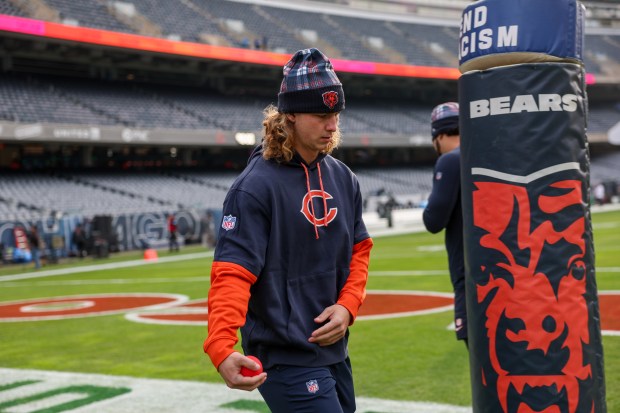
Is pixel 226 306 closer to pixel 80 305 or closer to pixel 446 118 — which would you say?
pixel 446 118

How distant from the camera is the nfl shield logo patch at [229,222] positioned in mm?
3031

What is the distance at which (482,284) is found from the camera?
3156mm

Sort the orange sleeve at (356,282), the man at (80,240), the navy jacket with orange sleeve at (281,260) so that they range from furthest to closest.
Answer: the man at (80,240)
the orange sleeve at (356,282)
the navy jacket with orange sleeve at (281,260)

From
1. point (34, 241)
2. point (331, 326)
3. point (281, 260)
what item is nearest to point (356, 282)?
point (331, 326)

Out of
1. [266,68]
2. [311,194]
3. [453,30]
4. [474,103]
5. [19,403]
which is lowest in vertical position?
[19,403]

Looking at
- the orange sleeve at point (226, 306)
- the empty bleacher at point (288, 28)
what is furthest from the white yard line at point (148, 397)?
the empty bleacher at point (288, 28)

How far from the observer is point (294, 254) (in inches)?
121

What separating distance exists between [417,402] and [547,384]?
2.87 meters

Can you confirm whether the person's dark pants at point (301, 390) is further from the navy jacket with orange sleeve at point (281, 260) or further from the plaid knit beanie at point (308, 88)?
the plaid knit beanie at point (308, 88)

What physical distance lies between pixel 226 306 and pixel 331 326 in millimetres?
449

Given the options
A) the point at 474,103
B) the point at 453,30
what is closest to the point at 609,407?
the point at 474,103

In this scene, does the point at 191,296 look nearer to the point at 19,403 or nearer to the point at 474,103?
the point at 19,403

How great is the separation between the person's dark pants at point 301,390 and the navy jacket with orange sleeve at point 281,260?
40 millimetres

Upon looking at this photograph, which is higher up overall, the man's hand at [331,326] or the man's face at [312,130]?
the man's face at [312,130]
